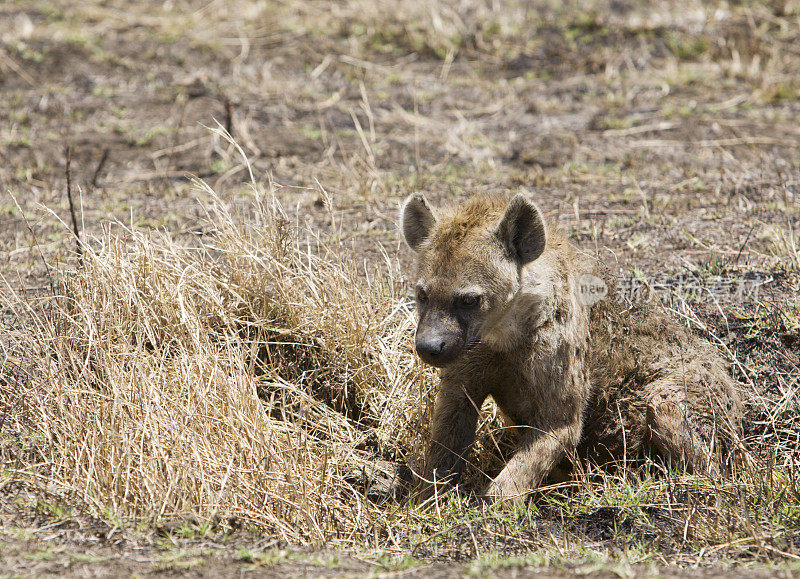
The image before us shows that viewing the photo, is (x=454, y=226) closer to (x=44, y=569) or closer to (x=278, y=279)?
(x=278, y=279)

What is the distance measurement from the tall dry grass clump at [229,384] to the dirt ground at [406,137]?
0.90 feet

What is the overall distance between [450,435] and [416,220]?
3.32ft

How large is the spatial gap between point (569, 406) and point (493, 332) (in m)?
0.52

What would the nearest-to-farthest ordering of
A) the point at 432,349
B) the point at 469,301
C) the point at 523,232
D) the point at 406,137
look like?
the point at 432,349 → the point at 469,301 → the point at 523,232 → the point at 406,137

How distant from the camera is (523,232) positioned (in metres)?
3.77

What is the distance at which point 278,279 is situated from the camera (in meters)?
4.69

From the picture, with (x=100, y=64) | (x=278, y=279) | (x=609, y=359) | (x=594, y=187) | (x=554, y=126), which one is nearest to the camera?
(x=609, y=359)

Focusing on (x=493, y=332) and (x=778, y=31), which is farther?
(x=778, y=31)

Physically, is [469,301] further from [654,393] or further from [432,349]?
[654,393]

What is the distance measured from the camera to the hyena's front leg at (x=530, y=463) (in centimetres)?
383

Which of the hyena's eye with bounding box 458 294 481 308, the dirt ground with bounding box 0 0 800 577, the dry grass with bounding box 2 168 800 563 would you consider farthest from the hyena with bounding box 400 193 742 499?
the dirt ground with bounding box 0 0 800 577

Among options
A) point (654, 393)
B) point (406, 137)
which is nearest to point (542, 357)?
point (654, 393)

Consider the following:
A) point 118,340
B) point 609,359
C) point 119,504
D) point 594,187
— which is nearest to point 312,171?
point 594,187

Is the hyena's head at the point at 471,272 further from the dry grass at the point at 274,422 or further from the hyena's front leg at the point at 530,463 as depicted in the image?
the dry grass at the point at 274,422
